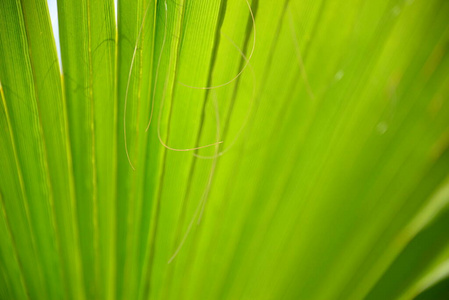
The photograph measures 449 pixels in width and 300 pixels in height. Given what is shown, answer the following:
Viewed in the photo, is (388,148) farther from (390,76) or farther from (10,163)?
(10,163)

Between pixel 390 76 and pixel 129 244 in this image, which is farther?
pixel 129 244

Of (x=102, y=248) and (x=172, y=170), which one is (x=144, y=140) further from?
(x=102, y=248)

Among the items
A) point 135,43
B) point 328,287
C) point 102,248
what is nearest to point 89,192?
point 102,248

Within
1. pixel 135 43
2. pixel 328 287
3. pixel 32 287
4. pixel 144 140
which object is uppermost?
pixel 135 43

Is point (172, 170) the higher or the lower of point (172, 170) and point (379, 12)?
the lower

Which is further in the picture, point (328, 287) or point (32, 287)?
point (32, 287)

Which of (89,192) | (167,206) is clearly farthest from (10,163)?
(167,206)
